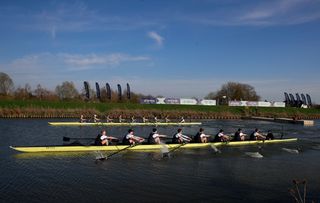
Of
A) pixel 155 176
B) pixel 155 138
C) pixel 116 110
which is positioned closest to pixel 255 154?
pixel 155 138

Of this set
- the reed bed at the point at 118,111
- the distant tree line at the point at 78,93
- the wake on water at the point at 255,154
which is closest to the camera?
the wake on water at the point at 255,154

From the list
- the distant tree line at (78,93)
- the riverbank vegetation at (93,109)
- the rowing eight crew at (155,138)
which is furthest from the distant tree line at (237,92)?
the rowing eight crew at (155,138)

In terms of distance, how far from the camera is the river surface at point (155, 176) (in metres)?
12.6

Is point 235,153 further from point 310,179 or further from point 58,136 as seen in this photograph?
point 58,136

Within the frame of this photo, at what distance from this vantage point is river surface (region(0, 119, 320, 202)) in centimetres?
1265

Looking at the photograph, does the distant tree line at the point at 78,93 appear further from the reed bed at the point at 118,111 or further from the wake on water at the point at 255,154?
the wake on water at the point at 255,154

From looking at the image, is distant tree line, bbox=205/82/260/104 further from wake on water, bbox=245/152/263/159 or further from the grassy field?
wake on water, bbox=245/152/263/159

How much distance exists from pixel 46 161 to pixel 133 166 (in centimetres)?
444

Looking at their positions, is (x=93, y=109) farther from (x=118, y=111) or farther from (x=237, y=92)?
(x=237, y=92)

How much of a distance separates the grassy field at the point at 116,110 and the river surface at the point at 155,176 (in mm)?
25283

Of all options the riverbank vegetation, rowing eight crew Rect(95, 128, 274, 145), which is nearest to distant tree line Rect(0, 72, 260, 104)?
the riverbank vegetation

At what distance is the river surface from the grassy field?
25.3 m

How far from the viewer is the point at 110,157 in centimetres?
1944

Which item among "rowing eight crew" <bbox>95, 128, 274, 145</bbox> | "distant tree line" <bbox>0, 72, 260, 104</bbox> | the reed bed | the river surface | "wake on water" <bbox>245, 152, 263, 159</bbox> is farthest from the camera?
"distant tree line" <bbox>0, 72, 260, 104</bbox>
